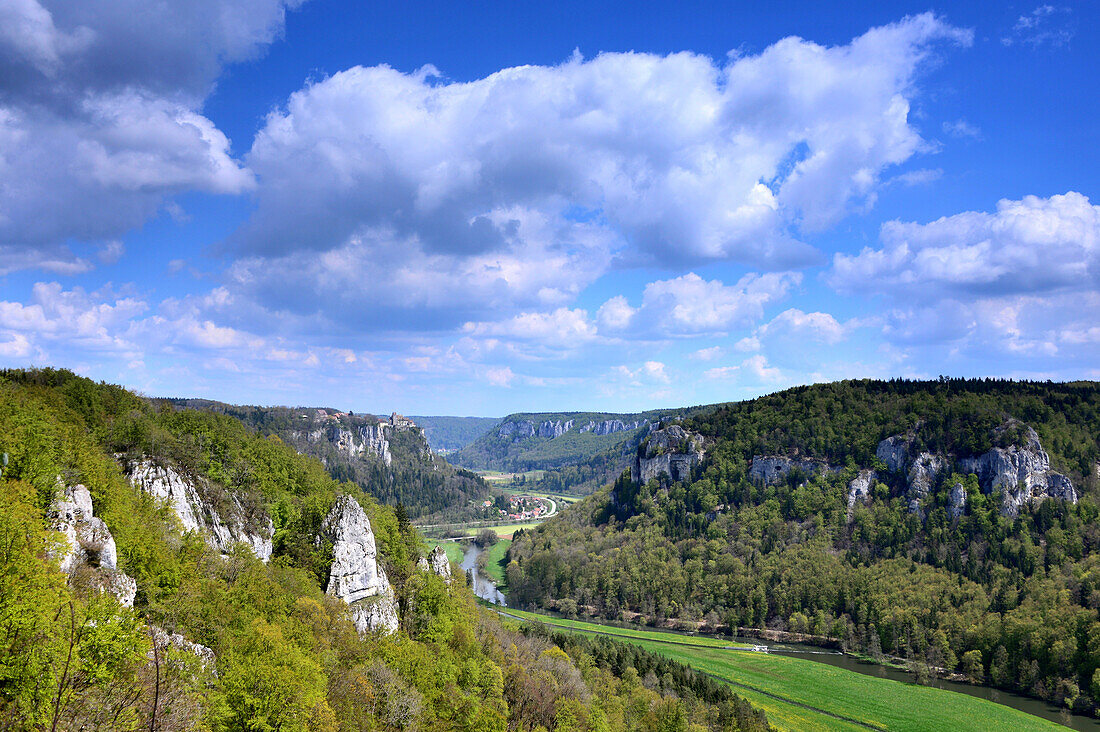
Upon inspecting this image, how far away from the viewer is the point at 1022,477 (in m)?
137

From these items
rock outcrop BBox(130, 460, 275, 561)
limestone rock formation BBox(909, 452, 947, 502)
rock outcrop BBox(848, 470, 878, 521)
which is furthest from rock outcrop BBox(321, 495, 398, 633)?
limestone rock formation BBox(909, 452, 947, 502)

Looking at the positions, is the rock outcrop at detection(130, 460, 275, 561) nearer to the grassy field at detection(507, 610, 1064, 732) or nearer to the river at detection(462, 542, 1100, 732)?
the grassy field at detection(507, 610, 1064, 732)

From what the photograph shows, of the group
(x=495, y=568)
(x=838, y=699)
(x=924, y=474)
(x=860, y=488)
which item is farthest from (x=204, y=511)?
(x=924, y=474)

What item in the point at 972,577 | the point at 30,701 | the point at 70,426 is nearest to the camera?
the point at 30,701

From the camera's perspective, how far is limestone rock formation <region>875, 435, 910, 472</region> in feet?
521

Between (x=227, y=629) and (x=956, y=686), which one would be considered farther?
(x=956, y=686)

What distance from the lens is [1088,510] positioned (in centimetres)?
12681

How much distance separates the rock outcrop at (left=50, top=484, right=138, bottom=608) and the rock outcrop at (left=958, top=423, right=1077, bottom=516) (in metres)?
160

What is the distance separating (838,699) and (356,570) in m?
72.2

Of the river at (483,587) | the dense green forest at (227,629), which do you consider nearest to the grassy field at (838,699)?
the dense green forest at (227,629)

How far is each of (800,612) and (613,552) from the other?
5310 cm

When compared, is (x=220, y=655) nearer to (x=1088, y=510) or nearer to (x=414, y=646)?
(x=414, y=646)

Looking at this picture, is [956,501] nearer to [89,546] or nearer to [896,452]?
[896,452]

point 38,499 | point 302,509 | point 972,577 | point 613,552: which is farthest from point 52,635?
point 613,552
